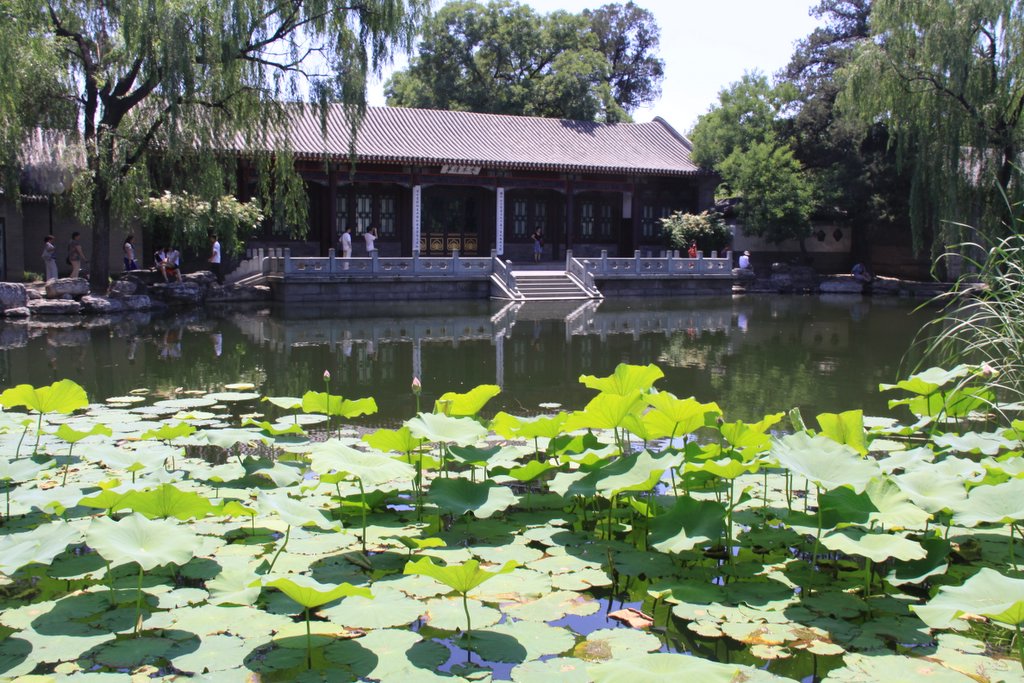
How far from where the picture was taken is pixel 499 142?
22141mm

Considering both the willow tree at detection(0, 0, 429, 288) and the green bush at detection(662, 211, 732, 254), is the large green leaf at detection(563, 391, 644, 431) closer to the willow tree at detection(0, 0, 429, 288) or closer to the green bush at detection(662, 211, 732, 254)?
the willow tree at detection(0, 0, 429, 288)

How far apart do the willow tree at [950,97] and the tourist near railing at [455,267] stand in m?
5.06

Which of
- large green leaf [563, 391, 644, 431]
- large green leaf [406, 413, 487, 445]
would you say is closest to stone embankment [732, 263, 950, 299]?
large green leaf [563, 391, 644, 431]

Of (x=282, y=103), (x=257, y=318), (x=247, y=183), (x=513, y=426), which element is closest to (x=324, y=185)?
(x=247, y=183)

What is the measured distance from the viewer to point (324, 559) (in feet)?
9.22

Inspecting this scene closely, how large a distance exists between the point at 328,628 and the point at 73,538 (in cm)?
Result: 81

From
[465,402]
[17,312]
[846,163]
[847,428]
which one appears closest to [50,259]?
[17,312]

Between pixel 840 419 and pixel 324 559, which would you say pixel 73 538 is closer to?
pixel 324 559

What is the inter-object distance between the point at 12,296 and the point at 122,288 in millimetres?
1785

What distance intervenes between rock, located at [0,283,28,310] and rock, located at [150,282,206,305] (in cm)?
218

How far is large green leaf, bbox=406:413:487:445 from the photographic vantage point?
9.84ft

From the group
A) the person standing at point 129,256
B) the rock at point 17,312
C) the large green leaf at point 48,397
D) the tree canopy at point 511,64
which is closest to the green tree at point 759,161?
the tree canopy at point 511,64

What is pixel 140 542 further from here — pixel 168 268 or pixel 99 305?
pixel 168 268

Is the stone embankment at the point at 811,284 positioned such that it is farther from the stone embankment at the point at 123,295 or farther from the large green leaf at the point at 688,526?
the large green leaf at the point at 688,526
